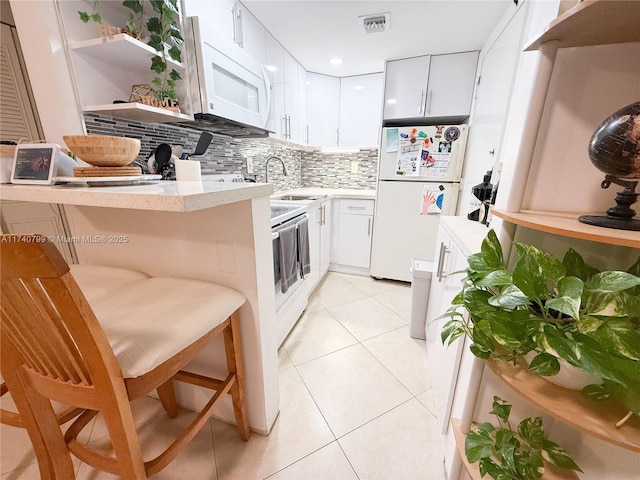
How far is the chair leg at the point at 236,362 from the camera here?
0.96 metres

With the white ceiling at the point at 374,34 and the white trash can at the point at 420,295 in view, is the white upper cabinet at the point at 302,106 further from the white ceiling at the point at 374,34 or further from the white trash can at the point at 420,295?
the white trash can at the point at 420,295

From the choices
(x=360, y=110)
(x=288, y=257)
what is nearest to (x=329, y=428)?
(x=288, y=257)

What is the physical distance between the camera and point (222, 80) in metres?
1.48

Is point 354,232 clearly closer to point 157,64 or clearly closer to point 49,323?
point 157,64

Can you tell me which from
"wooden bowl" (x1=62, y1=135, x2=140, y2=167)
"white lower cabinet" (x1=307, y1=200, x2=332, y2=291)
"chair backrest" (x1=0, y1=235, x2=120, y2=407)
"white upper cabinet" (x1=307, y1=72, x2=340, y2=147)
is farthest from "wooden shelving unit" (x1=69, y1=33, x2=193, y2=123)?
"white upper cabinet" (x1=307, y1=72, x2=340, y2=147)

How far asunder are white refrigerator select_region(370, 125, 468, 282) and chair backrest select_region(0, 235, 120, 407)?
2.36 meters

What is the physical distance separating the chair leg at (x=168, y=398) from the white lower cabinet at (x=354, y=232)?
79.8 inches

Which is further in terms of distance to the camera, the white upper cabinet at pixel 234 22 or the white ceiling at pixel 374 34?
the white ceiling at pixel 374 34

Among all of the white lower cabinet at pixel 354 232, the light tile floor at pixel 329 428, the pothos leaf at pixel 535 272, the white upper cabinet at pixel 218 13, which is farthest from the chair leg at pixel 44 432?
the white lower cabinet at pixel 354 232

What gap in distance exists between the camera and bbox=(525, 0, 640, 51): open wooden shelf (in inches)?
17.5

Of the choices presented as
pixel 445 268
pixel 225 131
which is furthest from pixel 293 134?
pixel 445 268

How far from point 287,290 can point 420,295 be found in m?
0.94

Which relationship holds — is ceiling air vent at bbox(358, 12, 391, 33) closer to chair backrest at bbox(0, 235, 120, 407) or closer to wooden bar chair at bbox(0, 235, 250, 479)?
wooden bar chair at bbox(0, 235, 250, 479)

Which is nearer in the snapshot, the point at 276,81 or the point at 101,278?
the point at 101,278
